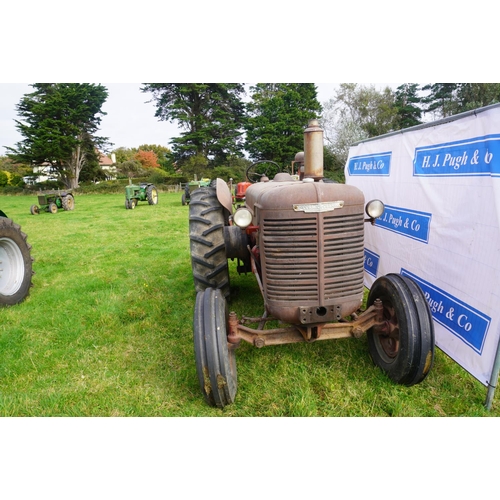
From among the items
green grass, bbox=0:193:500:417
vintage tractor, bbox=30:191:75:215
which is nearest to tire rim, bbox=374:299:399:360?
green grass, bbox=0:193:500:417

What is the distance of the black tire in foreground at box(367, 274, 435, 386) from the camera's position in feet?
7.75

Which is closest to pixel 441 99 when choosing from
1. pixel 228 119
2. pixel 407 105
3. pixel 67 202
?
pixel 407 105

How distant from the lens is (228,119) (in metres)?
30.8

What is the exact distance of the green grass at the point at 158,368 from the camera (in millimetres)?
2404

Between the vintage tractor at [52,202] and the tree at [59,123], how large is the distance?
62.1 ft

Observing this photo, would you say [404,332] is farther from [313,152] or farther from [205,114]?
[205,114]

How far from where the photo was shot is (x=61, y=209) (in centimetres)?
1622

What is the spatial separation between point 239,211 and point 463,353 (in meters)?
2.00

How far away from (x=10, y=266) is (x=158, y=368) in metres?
2.94

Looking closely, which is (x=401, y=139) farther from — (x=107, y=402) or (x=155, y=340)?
(x=107, y=402)

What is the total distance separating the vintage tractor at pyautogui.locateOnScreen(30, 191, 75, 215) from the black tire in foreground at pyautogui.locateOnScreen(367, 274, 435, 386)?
14.9m

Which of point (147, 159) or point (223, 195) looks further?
point (147, 159)

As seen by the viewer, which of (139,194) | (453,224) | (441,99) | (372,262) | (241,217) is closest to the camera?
(241,217)

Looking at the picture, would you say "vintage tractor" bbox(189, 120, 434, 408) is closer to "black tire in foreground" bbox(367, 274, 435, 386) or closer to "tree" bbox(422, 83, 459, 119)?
"black tire in foreground" bbox(367, 274, 435, 386)
